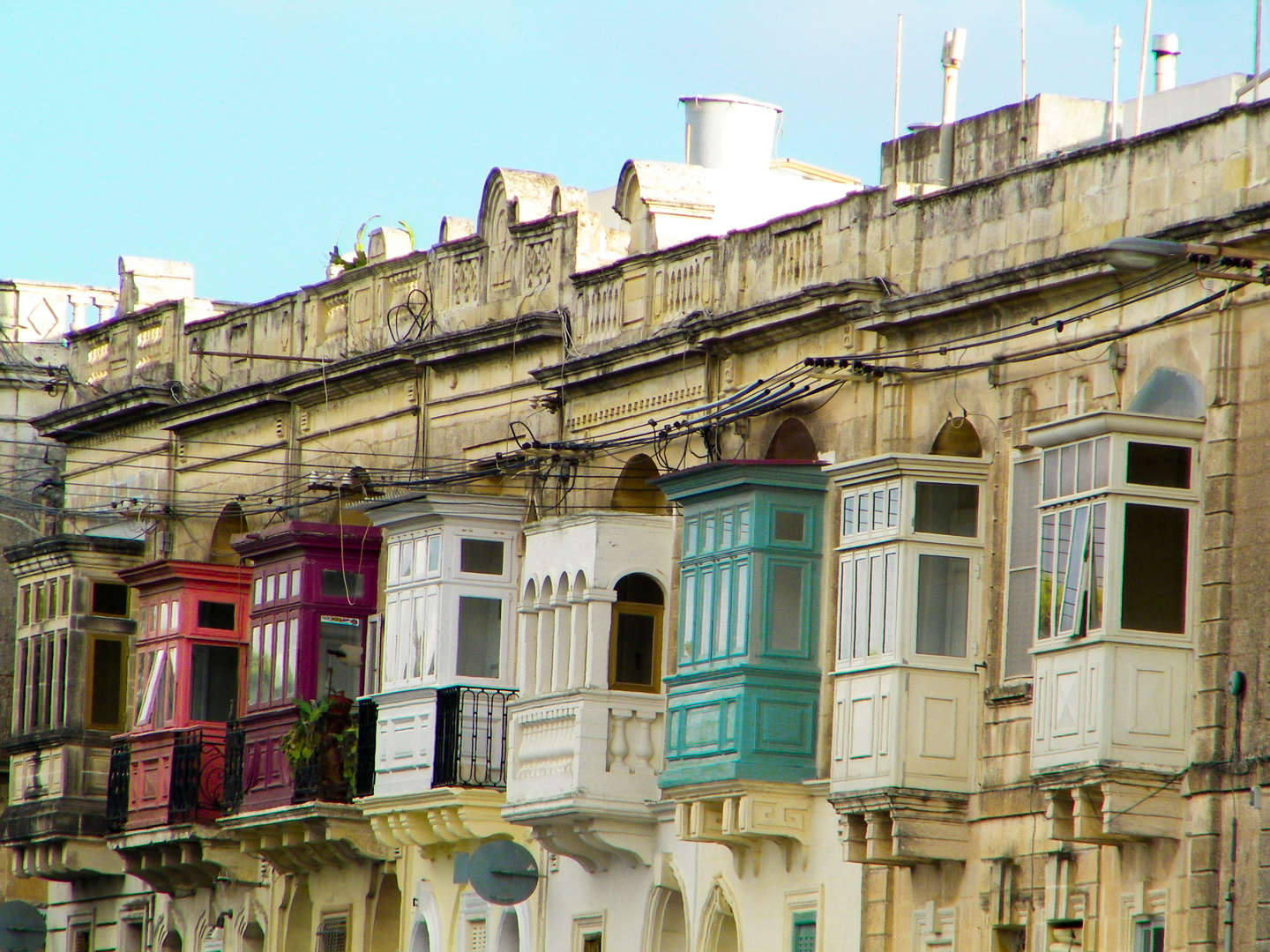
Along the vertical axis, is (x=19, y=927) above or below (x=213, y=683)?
below

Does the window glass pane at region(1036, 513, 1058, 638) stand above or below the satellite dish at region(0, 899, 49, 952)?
above

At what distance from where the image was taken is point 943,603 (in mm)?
Answer: 23281

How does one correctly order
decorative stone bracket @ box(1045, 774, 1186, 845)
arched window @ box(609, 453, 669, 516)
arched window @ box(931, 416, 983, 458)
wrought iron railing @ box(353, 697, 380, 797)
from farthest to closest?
wrought iron railing @ box(353, 697, 380, 797)
arched window @ box(609, 453, 669, 516)
arched window @ box(931, 416, 983, 458)
decorative stone bracket @ box(1045, 774, 1186, 845)

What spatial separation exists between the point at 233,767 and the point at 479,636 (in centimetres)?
398

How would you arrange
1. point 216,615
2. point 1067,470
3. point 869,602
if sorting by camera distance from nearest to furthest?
point 1067,470, point 869,602, point 216,615

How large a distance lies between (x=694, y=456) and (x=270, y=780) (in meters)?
6.92

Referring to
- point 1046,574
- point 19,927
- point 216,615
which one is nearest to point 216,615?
point 216,615

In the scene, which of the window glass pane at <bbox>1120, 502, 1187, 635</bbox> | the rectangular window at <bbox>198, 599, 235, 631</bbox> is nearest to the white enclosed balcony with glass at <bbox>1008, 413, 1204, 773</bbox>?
the window glass pane at <bbox>1120, 502, 1187, 635</bbox>

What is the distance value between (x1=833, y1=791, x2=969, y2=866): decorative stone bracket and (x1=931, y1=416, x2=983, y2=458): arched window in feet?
8.94

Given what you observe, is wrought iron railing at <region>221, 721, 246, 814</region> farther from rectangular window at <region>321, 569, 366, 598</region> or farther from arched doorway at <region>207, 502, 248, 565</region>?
arched doorway at <region>207, 502, 248, 565</region>

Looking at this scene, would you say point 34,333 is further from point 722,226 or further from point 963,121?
point 963,121

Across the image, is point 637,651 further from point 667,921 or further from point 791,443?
point 791,443

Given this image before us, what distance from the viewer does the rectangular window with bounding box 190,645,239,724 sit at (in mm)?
33656

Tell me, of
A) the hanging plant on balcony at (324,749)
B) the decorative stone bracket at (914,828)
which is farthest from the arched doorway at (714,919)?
the hanging plant on balcony at (324,749)
